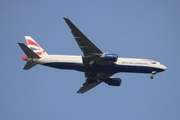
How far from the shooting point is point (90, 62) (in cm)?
6769

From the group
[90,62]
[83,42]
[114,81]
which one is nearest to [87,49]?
[83,42]

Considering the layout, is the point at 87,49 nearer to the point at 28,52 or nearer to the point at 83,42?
the point at 83,42

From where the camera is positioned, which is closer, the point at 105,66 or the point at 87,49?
Result: the point at 87,49

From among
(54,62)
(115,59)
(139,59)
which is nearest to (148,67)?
(139,59)

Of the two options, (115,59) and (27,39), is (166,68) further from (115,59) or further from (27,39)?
(27,39)

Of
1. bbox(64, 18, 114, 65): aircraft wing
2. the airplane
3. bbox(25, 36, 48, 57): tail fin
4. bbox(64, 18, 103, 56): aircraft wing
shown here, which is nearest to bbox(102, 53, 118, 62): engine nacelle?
the airplane

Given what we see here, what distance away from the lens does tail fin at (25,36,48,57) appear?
70.8 m

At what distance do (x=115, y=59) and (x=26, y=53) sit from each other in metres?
15.5

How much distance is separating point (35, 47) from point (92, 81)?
12.8 metres

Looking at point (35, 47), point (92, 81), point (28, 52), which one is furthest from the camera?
point (92, 81)

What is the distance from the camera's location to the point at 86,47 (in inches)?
2564

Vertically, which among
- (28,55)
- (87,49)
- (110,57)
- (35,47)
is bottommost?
(110,57)

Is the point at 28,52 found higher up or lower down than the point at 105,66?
higher up

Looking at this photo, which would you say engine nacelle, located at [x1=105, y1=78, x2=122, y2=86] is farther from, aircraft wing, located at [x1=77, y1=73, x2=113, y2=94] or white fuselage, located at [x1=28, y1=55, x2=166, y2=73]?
white fuselage, located at [x1=28, y1=55, x2=166, y2=73]
